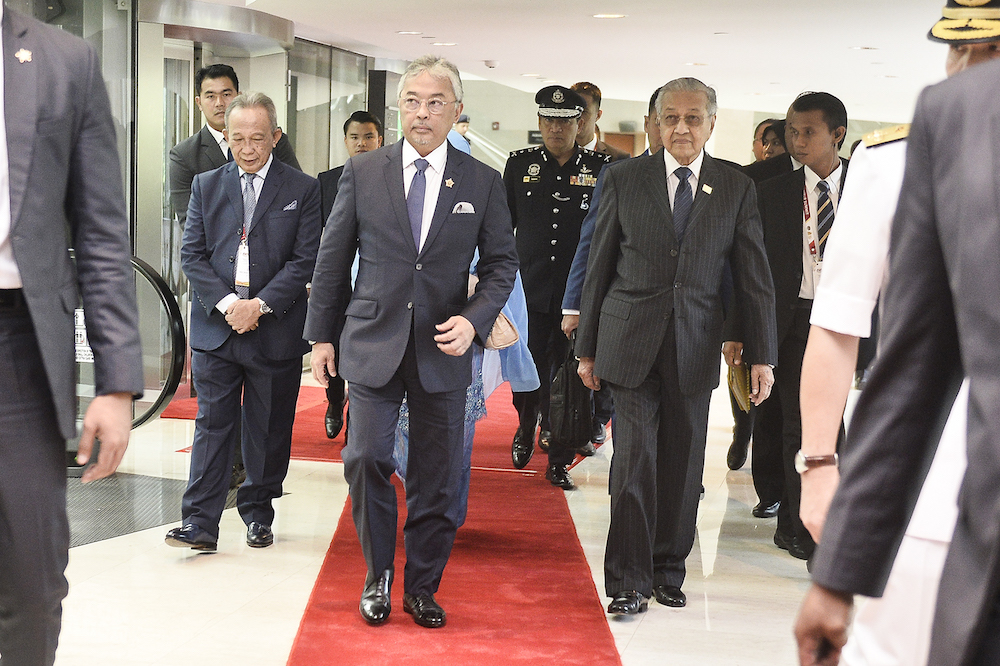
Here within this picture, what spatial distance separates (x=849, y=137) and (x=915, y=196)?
21.9m

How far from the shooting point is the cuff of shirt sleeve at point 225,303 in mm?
4504

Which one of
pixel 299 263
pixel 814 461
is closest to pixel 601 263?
pixel 299 263

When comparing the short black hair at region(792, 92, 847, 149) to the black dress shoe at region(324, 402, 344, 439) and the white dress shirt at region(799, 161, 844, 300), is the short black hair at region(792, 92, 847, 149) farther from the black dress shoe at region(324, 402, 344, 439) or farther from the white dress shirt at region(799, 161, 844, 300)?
the black dress shoe at region(324, 402, 344, 439)

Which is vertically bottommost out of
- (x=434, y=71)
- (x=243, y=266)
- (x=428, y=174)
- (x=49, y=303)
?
(x=243, y=266)

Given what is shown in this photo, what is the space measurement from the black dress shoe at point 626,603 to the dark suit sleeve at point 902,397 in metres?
2.73

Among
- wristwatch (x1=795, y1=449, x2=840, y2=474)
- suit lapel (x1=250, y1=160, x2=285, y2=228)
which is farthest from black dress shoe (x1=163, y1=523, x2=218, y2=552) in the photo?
wristwatch (x1=795, y1=449, x2=840, y2=474)

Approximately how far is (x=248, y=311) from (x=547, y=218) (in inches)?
88.9

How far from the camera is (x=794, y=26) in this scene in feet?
30.4

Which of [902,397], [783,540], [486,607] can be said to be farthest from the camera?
[783,540]

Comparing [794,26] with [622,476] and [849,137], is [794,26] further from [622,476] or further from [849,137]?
[849,137]

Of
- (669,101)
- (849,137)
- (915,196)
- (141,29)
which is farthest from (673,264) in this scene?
(849,137)

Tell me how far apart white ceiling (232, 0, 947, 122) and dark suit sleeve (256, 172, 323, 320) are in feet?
14.1

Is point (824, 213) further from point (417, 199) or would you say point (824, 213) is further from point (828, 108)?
point (417, 199)

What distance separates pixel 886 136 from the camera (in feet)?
6.73
